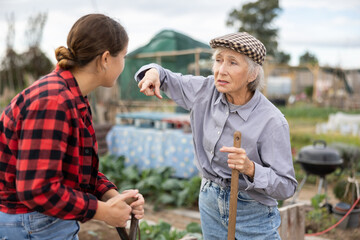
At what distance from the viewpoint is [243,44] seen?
1.79m

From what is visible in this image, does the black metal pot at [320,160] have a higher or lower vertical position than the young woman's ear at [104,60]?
lower

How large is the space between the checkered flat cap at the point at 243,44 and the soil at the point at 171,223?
2.52m

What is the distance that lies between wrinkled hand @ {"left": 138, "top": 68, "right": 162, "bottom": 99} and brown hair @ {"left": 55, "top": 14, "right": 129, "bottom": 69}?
492 mm

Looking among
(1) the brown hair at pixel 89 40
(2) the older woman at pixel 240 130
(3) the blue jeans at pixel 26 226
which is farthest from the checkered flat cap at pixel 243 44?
(3) the blue jeans at pixel 26 226

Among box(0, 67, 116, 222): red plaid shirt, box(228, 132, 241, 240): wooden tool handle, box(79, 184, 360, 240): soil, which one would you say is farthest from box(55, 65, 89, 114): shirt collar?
box(79, 184, 360, 240): soil

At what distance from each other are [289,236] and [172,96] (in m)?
1.56

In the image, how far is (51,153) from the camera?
1.23 meters

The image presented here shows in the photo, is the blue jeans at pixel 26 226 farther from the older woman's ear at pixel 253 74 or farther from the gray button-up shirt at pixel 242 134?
the older woman's ear at pixel 253 74

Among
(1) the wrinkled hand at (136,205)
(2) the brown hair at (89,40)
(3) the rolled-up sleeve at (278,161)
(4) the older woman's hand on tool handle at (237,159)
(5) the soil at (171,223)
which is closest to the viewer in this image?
(2) the brown hair at (89,40)

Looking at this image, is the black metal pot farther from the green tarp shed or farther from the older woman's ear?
the green tarp shed

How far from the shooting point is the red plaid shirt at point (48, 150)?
121 centimetres

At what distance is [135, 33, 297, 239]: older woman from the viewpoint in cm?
181

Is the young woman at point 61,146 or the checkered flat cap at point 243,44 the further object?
the checkered flat cap at point 243,44

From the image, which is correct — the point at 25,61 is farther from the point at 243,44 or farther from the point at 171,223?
the point at 243,44
